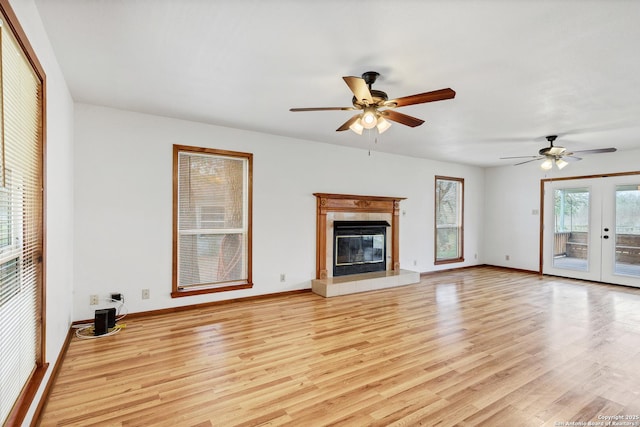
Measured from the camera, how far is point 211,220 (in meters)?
4.39

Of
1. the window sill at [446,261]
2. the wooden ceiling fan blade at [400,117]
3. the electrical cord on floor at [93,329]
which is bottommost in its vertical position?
the electrical cord on floor at [93,329]

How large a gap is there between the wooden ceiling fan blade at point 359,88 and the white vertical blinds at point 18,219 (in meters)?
1.85

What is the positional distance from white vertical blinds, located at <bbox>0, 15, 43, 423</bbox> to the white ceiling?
638 mm

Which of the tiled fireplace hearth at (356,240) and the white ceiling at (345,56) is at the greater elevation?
the white ceiling at (345,56)

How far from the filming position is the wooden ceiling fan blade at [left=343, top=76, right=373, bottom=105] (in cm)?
227

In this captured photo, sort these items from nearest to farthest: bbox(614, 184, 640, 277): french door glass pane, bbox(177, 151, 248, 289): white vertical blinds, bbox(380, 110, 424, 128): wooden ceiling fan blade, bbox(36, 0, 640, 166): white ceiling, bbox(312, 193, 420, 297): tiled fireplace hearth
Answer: bbox(36, 0, 640, 166): white ceiling
bbox(380, 110, 424, 128): wooden ceiling fan blade
bbox(177, 151, 248, 289): white vertical blinds
bbox(312, 193, 420, 297): tiled fireplace hearth
bbox(614, 184, 640, 277): french door glass pane

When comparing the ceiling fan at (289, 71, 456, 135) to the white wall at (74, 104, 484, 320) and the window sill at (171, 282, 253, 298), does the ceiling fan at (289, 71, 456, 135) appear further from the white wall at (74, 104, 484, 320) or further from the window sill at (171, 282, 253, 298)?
the window sill at (171, 282, 253, 298)

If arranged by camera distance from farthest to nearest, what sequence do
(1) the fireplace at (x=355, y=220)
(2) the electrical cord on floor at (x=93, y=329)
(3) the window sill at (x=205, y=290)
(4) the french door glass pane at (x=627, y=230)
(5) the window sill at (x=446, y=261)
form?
(5) the window sill at (x=446, y=261)
(4) the french door glass pane at (x=627, y=230)
(1) the fireplace at (x=355, y=220)
(3) the window sill at (x=205, y=290)
(2) the electrical cord on floor at (x=93, y=329)

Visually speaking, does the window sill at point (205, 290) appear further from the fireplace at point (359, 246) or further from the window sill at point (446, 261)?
the window sill at point (446, 261)

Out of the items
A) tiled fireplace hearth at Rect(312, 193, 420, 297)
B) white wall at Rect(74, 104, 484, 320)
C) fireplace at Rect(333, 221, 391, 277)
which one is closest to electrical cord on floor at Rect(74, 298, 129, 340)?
white wall at Rect(74, 104, 484, 320)

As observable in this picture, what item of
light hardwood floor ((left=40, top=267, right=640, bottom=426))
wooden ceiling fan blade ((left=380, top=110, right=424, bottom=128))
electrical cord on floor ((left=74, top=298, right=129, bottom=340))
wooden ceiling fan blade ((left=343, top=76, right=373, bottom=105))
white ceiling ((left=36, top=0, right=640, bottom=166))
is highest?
white ceiling ((left=36, top=0, right=640, bottom=166))

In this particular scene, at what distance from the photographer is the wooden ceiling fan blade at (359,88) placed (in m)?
2.27

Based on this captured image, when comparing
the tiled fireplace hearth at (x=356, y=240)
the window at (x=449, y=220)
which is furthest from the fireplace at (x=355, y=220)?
the window at (x=449, y=220)

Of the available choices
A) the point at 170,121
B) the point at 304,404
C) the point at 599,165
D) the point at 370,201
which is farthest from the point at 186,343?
the point at 599,165
